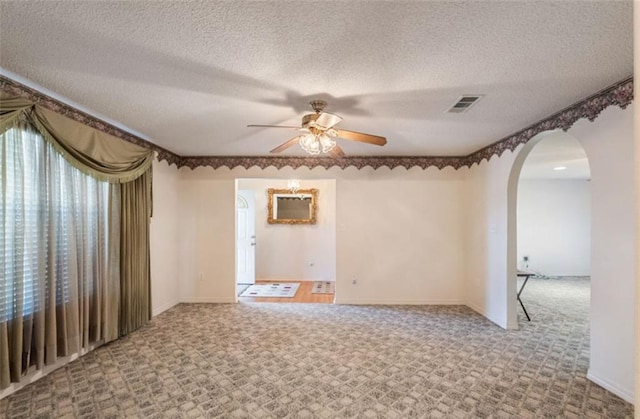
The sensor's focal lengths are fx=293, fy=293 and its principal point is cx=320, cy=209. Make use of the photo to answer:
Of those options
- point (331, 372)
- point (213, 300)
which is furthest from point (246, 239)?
point (331, 372)

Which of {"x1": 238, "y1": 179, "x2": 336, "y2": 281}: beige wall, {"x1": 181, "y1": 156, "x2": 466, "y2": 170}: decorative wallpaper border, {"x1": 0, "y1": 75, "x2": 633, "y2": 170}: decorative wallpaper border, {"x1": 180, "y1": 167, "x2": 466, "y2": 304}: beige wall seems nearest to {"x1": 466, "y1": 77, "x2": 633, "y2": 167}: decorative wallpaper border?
{"x1": 0, "y1": 75, "x2": 633, "y2": 170}: decorative wallpaper border

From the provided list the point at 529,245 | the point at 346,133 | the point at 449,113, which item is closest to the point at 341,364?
the point at 346,133

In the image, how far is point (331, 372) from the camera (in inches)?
103

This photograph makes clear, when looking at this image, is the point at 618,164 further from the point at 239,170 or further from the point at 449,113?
the point at 239,170

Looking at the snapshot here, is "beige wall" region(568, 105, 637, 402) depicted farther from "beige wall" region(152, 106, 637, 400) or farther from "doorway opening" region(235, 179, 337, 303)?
"doorway opening" region(235, 179, 337, 303)

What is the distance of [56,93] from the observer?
2.35 metres

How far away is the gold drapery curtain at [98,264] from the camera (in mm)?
2189

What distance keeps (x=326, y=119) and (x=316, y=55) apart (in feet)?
2.19

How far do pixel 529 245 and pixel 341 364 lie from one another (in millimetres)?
6704

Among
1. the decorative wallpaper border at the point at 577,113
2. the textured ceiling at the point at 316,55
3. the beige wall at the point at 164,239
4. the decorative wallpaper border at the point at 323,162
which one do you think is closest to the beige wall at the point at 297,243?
the decorative wallpaper border at the point at 323,162

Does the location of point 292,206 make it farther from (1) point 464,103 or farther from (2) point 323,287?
(1) point 464,103

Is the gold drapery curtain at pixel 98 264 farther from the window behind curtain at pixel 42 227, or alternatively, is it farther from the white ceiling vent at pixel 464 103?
the white ceiling vent at pixel 464 103

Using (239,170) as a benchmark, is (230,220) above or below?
below

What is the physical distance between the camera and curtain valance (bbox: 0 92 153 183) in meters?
2.13
